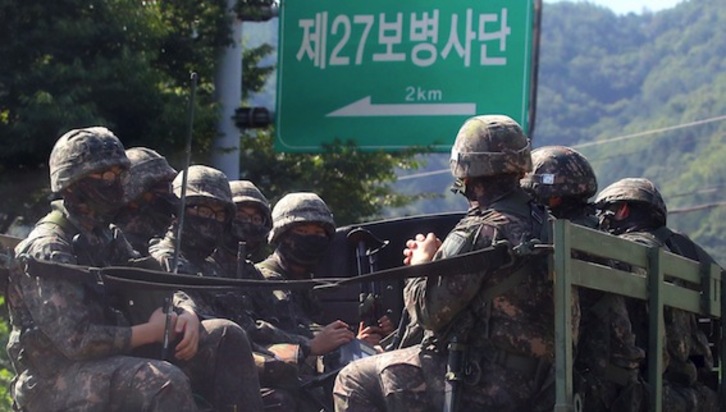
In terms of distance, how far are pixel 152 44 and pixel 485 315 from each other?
9153mm

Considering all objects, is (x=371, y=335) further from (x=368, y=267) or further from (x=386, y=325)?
(x=368, y=267)

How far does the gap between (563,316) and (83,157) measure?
7.78ft

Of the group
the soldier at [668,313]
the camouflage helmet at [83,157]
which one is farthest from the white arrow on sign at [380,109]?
the camouflage helmet at [83,157]

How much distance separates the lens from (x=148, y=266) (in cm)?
824

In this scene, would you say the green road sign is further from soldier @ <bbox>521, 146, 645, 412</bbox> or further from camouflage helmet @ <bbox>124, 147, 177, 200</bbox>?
soldier @ <bbox>521, 146, 645, 412</bbox>

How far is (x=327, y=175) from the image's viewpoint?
17.6 m

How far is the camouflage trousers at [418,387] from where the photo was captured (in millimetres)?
7512

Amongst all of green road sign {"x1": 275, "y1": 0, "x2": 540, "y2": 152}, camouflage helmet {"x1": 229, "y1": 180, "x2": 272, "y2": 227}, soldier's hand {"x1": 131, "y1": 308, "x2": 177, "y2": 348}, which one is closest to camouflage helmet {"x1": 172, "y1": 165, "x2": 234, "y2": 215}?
camouflage helmet {"x1": 229, "y1": 180, "x2": 272, "y2": 227}

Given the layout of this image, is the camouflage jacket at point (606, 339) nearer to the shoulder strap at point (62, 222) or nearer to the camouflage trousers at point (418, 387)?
the camouflage trousers at point (418, 387)

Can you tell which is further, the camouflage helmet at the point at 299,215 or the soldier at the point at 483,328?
the camouflage helmet at the point at 299,215

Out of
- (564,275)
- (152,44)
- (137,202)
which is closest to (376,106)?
(152,44)

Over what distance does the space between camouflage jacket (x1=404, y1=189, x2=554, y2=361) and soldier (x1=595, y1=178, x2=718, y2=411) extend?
0.84 metres

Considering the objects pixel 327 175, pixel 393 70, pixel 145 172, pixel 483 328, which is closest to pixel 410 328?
pixel 483 328

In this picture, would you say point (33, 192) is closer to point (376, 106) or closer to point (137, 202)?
point (376, 106)
